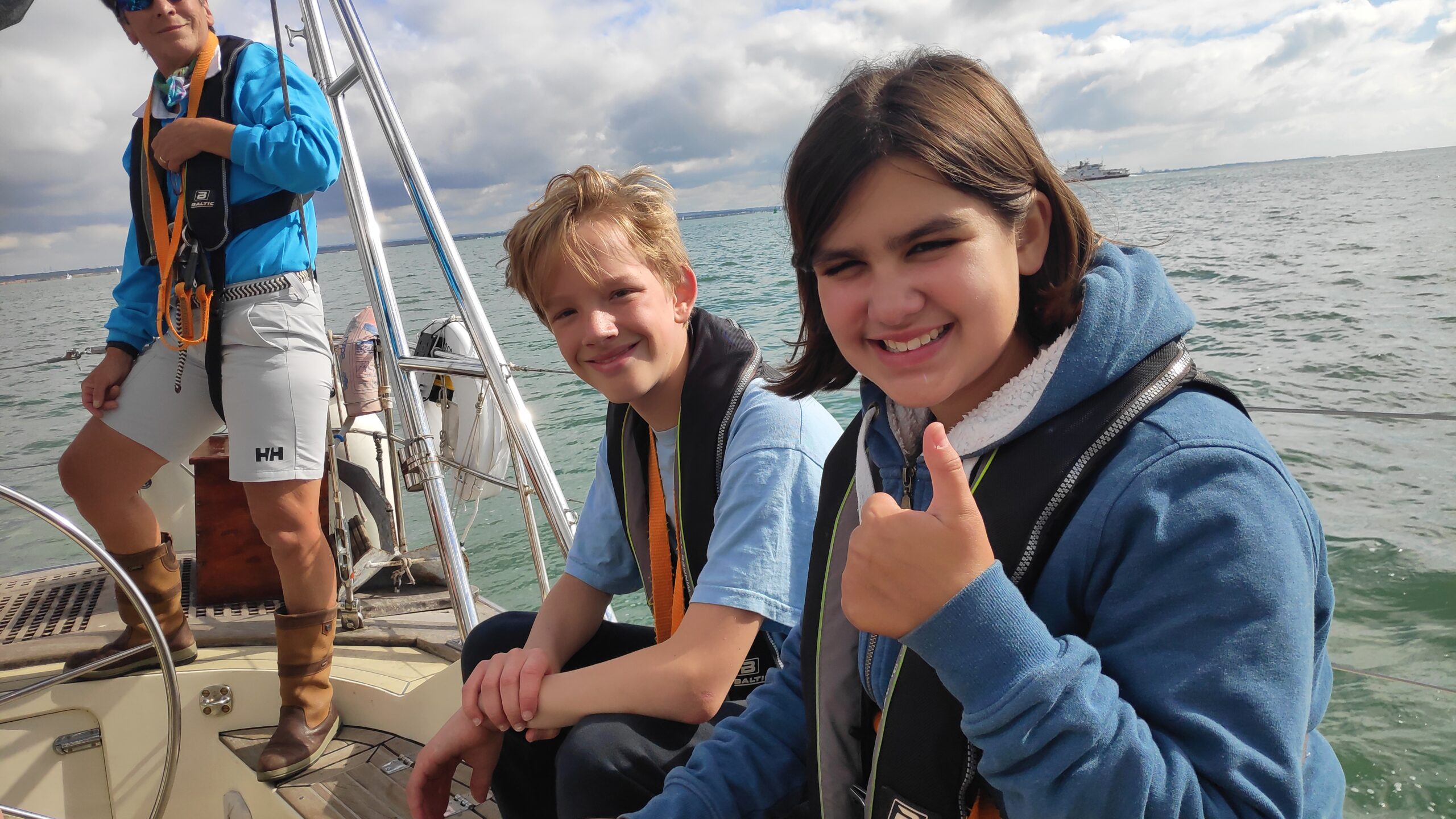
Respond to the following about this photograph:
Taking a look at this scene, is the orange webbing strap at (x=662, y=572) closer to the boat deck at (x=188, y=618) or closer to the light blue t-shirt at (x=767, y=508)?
the light blue t-shirt at (x=767, y=508)

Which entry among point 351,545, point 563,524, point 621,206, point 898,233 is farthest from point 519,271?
point 351,545

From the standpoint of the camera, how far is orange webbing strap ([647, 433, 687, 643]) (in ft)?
4.85

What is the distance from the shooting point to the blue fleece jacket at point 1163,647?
0.67 m

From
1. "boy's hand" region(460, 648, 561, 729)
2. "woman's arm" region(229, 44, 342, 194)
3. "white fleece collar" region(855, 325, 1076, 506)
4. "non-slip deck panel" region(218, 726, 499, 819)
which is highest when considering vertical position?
"woman's arm" region(229, 44, 342, 194)

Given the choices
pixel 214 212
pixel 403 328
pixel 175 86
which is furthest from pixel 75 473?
pixel 175 86

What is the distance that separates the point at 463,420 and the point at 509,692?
2150 mm

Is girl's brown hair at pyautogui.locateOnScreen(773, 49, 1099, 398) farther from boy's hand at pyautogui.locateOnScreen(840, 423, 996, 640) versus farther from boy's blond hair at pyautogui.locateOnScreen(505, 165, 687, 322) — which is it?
boy's blond hair at pyautogui.locateOnScreen(505, 165, 687, 322)

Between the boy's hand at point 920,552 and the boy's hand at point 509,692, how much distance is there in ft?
2.51

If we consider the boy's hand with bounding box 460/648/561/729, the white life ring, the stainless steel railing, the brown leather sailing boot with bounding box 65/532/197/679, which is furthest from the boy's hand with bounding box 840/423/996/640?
the white life ring

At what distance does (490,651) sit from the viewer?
1.60 meters

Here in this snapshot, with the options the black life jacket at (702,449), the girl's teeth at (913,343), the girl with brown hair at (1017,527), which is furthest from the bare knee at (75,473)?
the girl's teeth at (913,343)

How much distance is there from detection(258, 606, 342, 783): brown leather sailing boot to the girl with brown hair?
4.25 ft

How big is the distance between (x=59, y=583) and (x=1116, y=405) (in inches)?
127

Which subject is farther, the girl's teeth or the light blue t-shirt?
the light blue t-shirt
